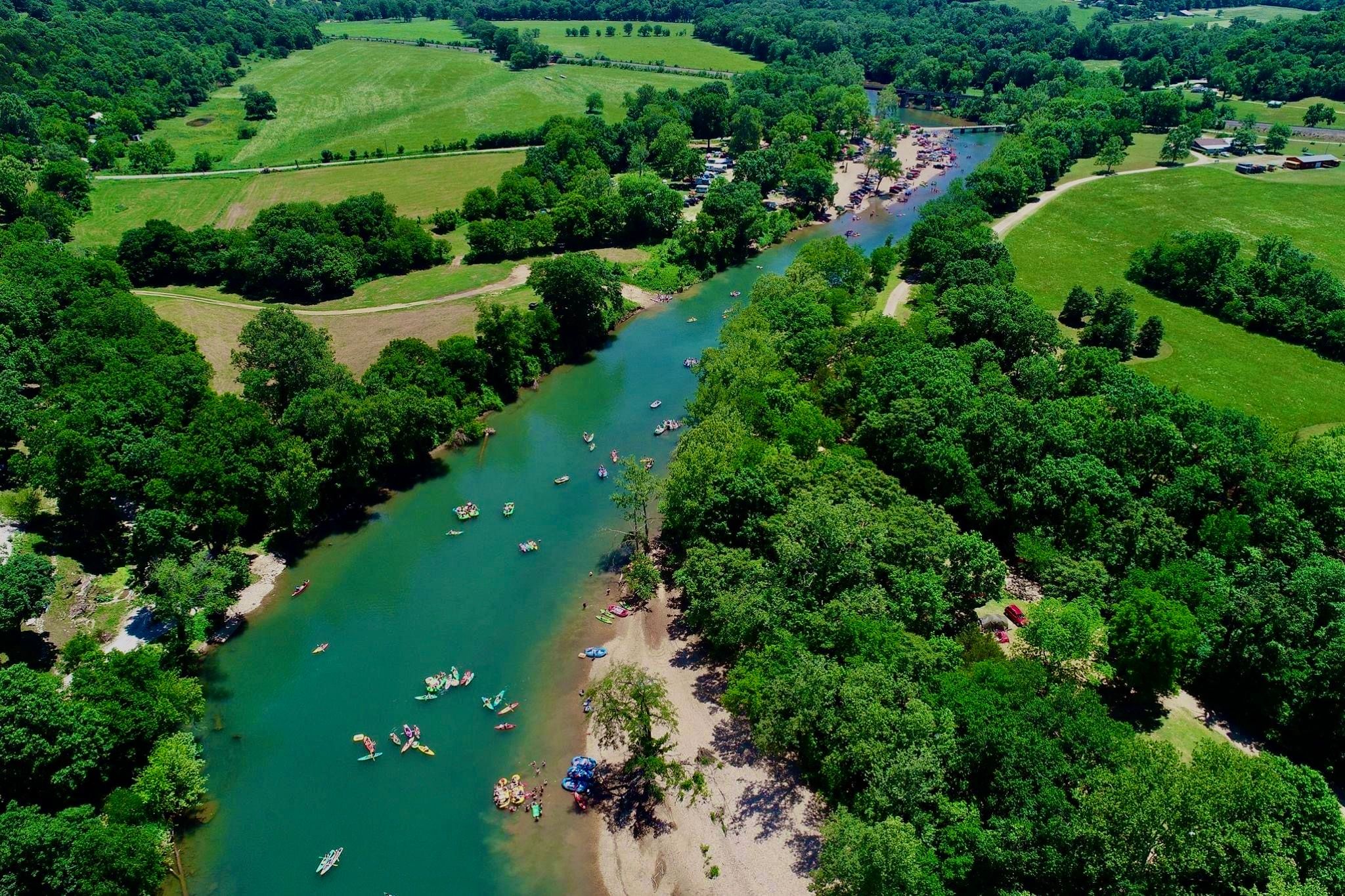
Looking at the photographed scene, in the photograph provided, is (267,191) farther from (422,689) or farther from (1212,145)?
(1212,145)

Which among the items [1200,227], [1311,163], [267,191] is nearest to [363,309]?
[267,191]

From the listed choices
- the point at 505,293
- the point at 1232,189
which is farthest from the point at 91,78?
the point at 1232,189

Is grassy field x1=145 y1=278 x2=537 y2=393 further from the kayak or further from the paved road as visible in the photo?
the paved road

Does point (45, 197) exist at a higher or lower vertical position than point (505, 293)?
higher

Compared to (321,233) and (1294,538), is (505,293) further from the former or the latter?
(1294,538)

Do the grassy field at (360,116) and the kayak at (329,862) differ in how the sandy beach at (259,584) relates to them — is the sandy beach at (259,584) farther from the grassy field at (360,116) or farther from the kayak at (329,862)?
the grassy field at (360,116)

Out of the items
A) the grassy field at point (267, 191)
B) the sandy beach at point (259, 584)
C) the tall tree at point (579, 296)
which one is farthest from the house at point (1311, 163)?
the sandy beach at point (259, 584)
